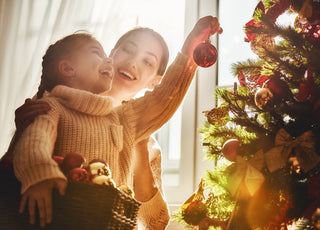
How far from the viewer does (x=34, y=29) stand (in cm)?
160

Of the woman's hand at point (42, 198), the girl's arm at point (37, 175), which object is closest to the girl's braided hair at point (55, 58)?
the girl's arm at point (37, 175)

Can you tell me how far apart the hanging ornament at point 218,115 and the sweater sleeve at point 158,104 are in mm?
98

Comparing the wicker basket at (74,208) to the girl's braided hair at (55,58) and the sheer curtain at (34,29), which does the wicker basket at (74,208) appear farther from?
the sheer curtain at (34,29)

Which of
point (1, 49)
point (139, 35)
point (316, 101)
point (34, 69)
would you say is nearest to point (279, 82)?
point (316, 101)

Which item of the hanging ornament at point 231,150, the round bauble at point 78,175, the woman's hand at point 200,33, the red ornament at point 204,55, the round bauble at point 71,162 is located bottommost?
the round bauble at point 78,175

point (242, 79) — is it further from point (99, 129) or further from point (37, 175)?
point (37, 175)

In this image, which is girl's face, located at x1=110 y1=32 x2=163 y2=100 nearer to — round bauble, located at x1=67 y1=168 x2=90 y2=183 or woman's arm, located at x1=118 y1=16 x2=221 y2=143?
woman's arm, located at x1=118 y1=16 x2=221 y2=143

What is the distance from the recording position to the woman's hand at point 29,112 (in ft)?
2.94

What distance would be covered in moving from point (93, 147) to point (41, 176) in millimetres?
204

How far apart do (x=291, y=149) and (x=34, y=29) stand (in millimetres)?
1141

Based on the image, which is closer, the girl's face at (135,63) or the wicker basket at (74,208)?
the wicker basket at (74,208)

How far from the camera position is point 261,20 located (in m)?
1.01

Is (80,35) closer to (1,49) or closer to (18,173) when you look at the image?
(18,173)

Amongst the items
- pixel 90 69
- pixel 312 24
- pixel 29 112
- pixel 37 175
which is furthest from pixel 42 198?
pixel 312 24
